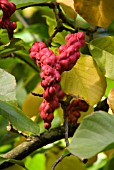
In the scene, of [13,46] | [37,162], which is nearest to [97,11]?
[13,46]

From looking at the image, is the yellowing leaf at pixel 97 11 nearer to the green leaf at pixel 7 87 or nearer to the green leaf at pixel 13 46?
the green leaf at pixel 13 46

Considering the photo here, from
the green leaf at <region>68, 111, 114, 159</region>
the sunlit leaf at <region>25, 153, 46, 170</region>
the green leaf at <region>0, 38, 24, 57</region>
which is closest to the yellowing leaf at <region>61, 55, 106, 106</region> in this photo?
the green leaf at <region>0, 38, 24, 57</region>

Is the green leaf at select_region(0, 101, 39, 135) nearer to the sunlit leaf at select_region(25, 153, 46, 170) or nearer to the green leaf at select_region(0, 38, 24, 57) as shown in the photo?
the green leaf at select_region(0, 38, 24, 57)

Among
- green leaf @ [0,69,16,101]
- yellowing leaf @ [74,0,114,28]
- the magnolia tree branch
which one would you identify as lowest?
the magnolia tree branch

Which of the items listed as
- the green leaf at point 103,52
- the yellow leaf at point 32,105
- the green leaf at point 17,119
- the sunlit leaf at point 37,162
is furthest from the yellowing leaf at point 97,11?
the sunlit leaf at point 37,162

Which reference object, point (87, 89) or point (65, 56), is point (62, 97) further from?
point (65, 56)

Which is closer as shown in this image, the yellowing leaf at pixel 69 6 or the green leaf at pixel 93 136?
the green leaf at pixel 93 136
